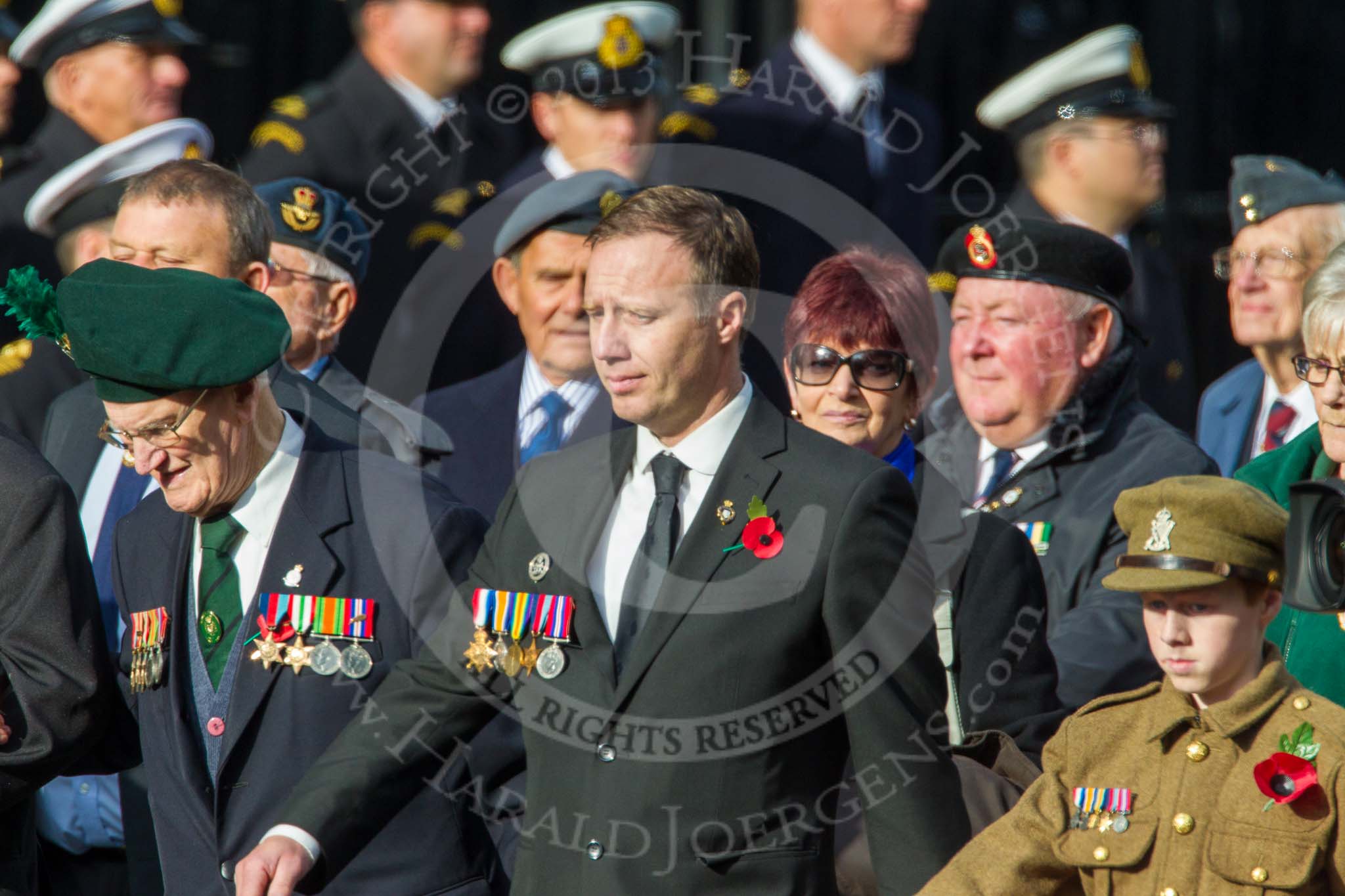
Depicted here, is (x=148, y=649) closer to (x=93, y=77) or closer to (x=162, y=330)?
(x=162, y=330)

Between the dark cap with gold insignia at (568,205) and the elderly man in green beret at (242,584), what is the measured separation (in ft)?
5.34

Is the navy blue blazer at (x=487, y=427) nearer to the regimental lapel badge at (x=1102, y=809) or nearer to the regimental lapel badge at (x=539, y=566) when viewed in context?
the regimental lapel badge at (x=539, y=566)

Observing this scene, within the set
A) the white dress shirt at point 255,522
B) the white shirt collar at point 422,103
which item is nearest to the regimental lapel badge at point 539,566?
the white dress shirt at point 255,522

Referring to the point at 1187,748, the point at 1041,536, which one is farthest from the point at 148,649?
the point at 1041,536

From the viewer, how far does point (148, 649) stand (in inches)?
146

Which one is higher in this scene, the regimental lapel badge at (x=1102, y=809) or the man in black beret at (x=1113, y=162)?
the man in black beret at (x=1113, y=162)

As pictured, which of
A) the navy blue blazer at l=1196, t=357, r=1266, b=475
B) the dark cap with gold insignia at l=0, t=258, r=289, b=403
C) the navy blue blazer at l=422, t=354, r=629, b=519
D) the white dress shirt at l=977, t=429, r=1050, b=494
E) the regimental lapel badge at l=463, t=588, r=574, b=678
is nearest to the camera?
the regimental lapel badge at l=463, t=588, r=574, b=678

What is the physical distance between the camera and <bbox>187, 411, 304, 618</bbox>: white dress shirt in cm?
374

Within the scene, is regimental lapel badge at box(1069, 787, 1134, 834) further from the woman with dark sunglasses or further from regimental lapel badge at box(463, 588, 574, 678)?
regimental lapel badge at box(463, 588, 574, 678)

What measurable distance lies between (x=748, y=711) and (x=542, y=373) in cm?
233

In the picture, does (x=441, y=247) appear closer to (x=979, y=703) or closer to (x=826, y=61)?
(x=826, y=61)

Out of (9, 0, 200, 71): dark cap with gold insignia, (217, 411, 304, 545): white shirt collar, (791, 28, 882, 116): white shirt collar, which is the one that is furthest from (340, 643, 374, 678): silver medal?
(9, 0, 200, 71): dark cap with gold insignia

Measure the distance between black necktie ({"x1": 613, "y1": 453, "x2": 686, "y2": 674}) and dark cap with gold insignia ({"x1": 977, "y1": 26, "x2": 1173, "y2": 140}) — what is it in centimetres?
328

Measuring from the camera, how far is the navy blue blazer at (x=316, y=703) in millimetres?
3607
